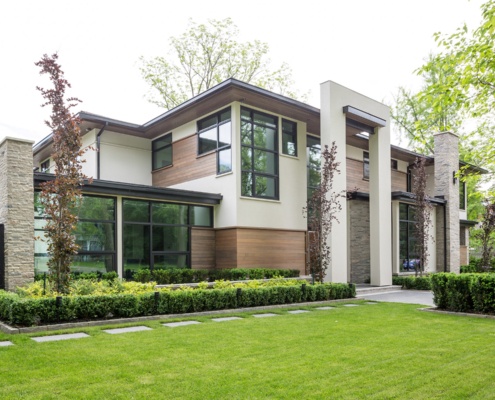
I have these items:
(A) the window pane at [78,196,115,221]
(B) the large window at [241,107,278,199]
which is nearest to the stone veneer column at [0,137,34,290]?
(A) the window pane at [78,196,115,221]

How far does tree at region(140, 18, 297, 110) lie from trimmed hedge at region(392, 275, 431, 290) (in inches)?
649

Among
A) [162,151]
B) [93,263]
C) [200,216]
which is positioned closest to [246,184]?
[200,216]

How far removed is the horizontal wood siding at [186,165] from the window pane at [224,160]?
330 mm

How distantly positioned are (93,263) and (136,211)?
1.99m

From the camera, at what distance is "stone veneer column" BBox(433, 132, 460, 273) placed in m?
21.1

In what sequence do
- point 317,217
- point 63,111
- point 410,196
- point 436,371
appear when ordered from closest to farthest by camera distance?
point 436,371 < point 63,111 < point 317,217 < point 410,196

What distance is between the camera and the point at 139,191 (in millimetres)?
13250

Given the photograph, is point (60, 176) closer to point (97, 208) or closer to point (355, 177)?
point (97, 208)

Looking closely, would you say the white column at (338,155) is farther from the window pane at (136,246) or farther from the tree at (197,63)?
the tree at (197,63)

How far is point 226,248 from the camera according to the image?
578 inches

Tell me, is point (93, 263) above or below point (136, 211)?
below

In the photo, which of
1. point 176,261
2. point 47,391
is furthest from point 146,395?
point 176,261

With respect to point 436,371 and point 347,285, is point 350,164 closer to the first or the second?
point 347,285

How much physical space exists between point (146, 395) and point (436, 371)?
3.11 meters
